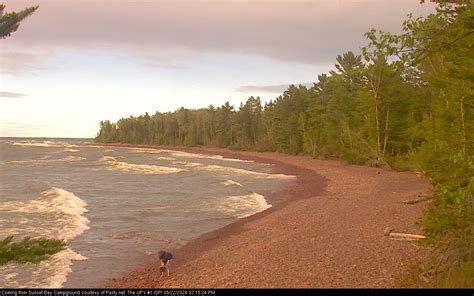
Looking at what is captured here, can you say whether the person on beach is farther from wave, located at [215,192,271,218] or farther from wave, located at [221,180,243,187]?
wave, located at [221,180,243,187]

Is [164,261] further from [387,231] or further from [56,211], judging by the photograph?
[56,211]

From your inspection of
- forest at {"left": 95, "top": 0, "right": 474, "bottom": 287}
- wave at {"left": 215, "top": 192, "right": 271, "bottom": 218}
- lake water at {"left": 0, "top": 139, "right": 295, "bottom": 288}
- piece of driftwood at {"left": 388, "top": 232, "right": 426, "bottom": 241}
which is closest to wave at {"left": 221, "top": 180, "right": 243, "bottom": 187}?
lake water at {"left": 0, "top": 139, "right": 295, "bottom": 288}

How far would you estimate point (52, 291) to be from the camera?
11344 millimetres

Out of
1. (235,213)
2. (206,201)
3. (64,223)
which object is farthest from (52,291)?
(206,201)

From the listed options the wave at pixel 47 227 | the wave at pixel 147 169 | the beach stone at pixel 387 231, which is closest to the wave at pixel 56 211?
the wave at pixel 47 227

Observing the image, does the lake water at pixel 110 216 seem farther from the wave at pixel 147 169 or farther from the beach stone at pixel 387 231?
the wave at pixel 147 169

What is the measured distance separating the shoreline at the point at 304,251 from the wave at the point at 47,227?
2465mm

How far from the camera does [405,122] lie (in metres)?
44.0

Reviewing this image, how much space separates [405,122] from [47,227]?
3602cm

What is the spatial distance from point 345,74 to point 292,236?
33.2 ft

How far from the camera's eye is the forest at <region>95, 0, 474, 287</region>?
22.1 ft

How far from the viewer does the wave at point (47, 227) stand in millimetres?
13516

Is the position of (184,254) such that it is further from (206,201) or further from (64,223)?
(206,201)

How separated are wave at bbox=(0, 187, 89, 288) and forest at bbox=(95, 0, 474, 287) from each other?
10644 mm
